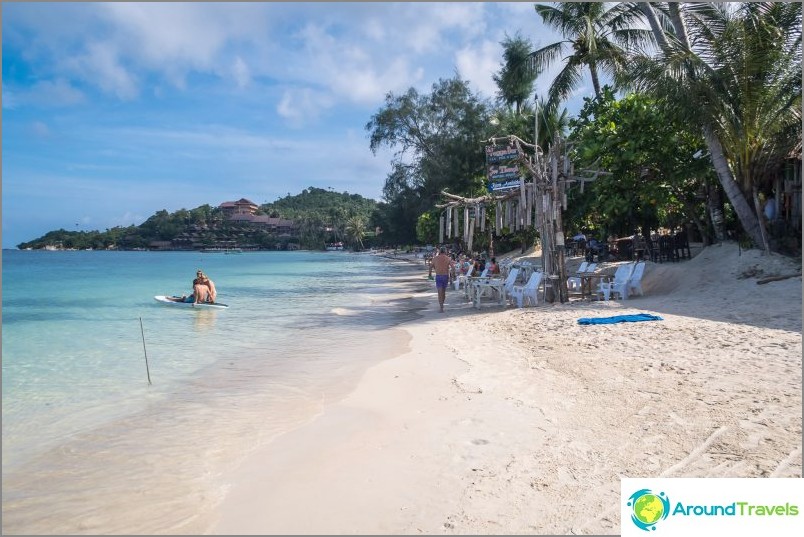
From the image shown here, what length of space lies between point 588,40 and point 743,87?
9.37m

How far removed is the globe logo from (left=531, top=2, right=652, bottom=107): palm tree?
62.7 ft

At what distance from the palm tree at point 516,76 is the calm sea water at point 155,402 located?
12772 mm

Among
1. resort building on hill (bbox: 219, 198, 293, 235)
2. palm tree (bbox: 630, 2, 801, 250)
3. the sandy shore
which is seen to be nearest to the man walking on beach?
the sandy shore

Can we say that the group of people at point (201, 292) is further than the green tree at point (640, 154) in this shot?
Yes

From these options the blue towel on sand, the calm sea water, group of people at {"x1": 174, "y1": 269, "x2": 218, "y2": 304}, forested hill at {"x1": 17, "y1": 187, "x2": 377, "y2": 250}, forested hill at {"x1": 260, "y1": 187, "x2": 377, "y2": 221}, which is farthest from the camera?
forested hill at {"x1": 260, "y1": 187, "x2": 377, "y2": 221}

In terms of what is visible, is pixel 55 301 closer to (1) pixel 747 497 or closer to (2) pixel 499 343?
(2) pixel 499 343

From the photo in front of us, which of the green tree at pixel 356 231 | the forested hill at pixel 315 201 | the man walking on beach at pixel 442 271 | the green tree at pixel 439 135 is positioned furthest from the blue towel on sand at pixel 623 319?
the forested hill at pixel 315 201

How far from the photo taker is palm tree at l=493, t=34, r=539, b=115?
2156 centimetres

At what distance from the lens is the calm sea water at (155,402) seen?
12.3ft

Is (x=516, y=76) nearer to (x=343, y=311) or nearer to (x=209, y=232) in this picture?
(x=343, y=311)

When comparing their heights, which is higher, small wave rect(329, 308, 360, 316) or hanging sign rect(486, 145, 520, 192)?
hanging sign rect(486, 145, 520, 192)

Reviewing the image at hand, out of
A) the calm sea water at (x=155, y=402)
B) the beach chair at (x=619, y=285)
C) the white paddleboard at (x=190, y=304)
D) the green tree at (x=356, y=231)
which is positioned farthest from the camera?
the green tree at (x=356, y=231)

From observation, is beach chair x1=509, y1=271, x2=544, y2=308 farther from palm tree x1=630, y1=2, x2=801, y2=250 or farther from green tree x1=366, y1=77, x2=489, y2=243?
green tree x1=366, y1=77, x2=489, y2=243

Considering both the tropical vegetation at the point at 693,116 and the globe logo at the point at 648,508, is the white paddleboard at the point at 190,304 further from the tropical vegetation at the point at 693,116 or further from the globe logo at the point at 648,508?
the globe logo at the point at 648,508
